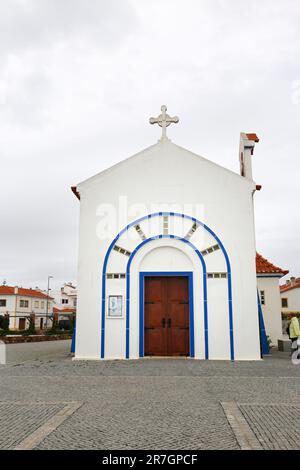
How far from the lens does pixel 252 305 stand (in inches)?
547

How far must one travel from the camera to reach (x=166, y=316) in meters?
14.5

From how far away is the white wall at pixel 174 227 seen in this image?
1388 centimetres

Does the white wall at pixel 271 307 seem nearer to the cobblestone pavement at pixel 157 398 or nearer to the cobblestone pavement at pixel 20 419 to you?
the cobblestone pavement at pixel 157 398

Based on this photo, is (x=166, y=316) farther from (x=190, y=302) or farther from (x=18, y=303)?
(x=18, y=303)

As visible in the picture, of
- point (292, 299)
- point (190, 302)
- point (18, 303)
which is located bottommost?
point (190, 302)

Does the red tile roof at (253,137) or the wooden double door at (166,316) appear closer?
the wooden double door at (166,316)

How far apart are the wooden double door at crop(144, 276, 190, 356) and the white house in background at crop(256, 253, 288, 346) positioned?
7560 millimetres

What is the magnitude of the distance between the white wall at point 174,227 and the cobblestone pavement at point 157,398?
4.19 feet

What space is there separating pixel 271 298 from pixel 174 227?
881 centimetres

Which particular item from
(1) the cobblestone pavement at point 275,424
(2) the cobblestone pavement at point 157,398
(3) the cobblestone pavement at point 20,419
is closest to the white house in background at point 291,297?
(2) the cobblestone pavement at point 157,398

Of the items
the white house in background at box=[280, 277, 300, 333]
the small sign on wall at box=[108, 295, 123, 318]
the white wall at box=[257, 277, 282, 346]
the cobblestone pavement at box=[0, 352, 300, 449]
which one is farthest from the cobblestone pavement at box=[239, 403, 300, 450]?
the white house in background at box=[280, 277, 300, 333]

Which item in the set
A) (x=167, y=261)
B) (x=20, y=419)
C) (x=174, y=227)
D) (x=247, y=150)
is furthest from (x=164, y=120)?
(x=20, y=419)

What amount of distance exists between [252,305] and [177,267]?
9.08ft

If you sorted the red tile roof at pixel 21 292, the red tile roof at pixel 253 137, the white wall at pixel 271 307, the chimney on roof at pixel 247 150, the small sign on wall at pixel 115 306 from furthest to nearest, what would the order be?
the red tile roof at pixel 21 292
the white wall at pixel 271 307
the red tile roof at pixel 253 137
the chimney on roof at pixel 247 150
the small sign on wall at pixel 115 306
